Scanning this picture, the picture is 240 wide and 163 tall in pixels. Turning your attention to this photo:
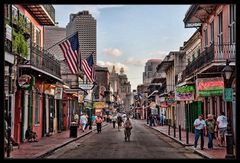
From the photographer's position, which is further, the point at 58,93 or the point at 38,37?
the point at 58,93

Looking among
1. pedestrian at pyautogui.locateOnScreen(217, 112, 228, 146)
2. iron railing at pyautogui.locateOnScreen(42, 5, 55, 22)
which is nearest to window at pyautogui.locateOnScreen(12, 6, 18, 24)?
iron railing at pyautogui.locateOnScreen(42, 5, 55, 22)

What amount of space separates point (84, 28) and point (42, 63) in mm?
15645

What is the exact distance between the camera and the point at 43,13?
1171 inches

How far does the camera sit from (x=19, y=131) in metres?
26.3

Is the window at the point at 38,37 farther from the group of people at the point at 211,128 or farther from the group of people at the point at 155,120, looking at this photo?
the group of people at the point at 155,120

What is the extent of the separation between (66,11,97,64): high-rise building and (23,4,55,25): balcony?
5.75 metres

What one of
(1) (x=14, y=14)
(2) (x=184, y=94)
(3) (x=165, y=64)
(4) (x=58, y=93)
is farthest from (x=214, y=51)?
(3) (x=165, y=64)

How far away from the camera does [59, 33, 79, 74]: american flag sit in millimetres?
26906

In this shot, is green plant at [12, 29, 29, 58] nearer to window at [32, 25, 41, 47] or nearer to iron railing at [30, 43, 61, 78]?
iron railing at [30, 43, 61, 78]

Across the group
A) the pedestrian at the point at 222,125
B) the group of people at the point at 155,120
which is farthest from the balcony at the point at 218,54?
the group of people at the point at 155,120

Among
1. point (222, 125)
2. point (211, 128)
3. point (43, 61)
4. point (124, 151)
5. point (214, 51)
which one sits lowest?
point (124, 151)

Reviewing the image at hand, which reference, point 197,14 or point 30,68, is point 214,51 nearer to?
point 197,14
